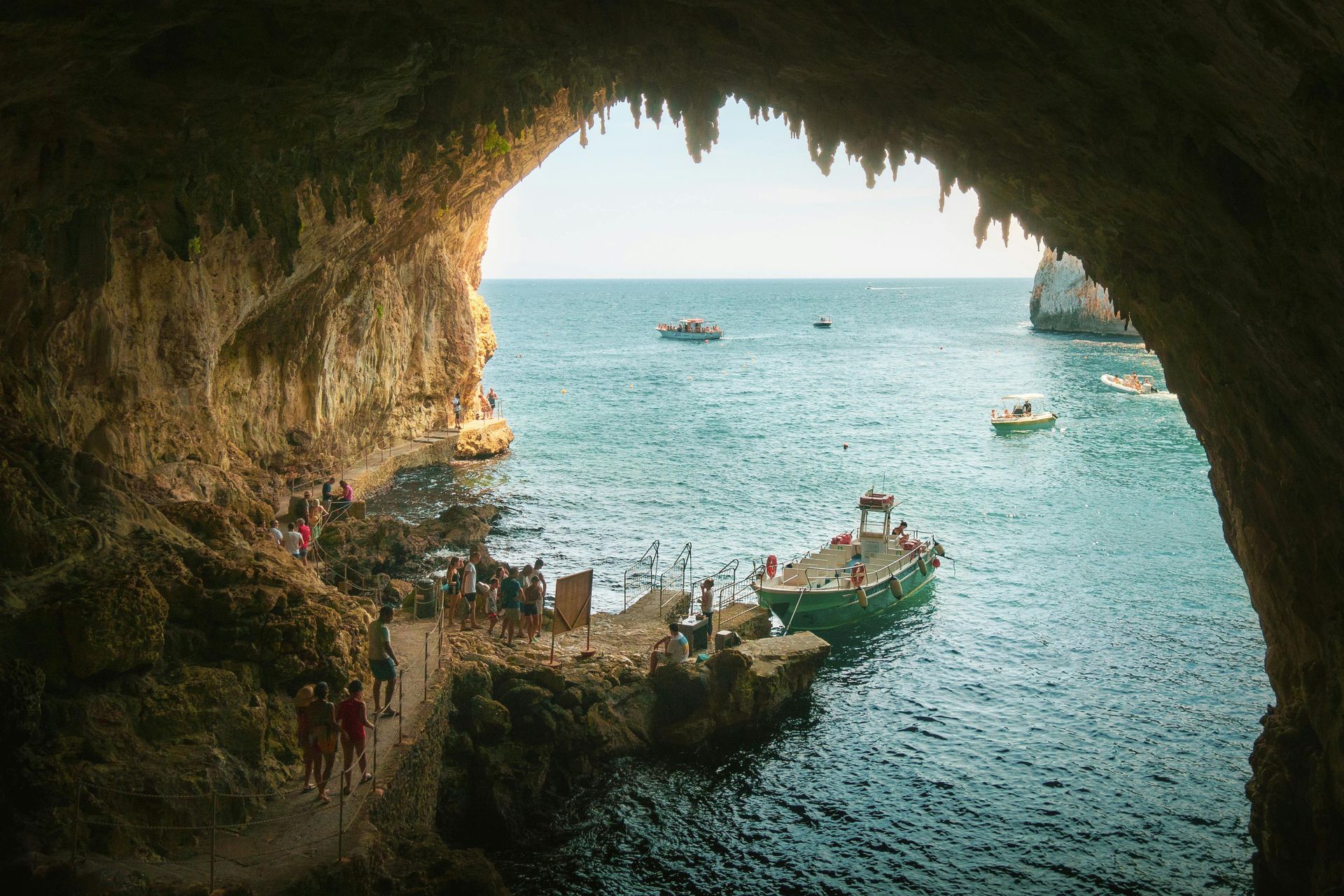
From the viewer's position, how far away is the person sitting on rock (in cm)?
2181

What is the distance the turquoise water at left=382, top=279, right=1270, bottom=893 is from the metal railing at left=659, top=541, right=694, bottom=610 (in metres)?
1.43

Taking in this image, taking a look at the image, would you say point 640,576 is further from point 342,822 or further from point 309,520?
point 342,822

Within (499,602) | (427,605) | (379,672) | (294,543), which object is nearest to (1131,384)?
(499,602)

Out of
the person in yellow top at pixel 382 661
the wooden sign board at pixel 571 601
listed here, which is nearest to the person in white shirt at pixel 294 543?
the wooden sign board at pixel 571 601

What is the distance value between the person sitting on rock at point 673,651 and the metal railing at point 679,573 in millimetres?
5927

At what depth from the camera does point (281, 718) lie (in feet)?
46.0

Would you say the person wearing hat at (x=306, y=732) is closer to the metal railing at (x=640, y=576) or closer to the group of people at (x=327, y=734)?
the group of people at (x=327, y=734)

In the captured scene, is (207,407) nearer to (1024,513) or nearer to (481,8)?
(481,8)

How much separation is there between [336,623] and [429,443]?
32214mm

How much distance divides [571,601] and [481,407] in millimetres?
34639

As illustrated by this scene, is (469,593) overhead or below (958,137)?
below

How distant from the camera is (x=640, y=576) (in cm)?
3281

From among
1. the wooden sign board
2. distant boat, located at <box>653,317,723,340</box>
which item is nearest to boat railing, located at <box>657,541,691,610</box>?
the wooden sign board

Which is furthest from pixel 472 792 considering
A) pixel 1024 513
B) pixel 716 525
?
pixel 1024 513
